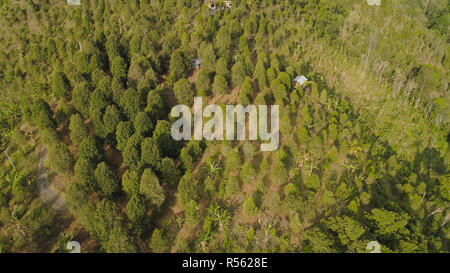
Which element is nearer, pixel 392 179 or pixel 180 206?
pixel 180 206

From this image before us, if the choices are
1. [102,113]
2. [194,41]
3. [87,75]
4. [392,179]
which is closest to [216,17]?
[194,41]

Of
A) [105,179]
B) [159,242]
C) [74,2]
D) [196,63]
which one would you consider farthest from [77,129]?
[74,2]

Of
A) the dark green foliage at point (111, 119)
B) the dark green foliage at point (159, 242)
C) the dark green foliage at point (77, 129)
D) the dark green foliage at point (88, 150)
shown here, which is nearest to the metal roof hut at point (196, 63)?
the dark green foliage at point (111, 119)

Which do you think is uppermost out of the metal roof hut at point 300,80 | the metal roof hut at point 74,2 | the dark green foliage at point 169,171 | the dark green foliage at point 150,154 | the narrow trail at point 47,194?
the metal roof hut at point 74,2

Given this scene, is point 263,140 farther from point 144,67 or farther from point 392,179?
point 144,67

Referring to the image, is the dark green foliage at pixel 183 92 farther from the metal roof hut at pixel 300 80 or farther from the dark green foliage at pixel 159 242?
the dark green foliage at pixel 159 242

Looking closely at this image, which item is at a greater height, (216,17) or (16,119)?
(216,17)

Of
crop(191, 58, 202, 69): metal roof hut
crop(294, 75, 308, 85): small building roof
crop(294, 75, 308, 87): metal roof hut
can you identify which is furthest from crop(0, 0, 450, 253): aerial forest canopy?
crop(191, 58, 202, 69): metal roof hut

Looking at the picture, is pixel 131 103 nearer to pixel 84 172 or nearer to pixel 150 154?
pixel 150 154
